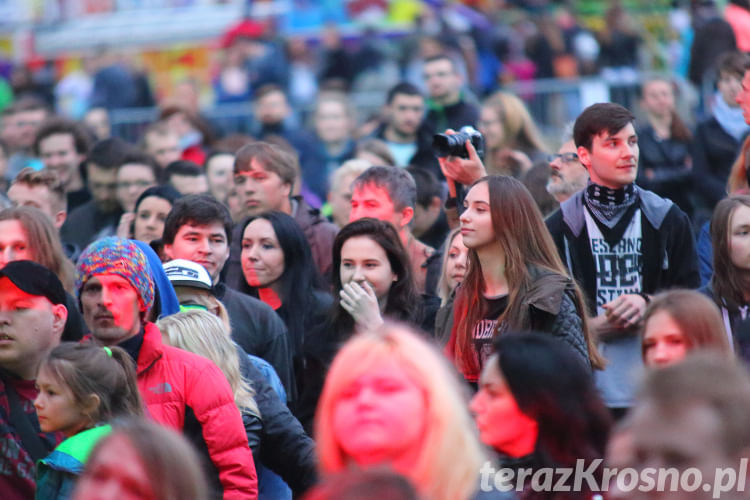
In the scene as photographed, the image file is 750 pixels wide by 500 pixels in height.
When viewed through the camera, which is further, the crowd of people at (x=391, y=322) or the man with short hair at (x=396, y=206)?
the man with short hair at (x=396, y=206)

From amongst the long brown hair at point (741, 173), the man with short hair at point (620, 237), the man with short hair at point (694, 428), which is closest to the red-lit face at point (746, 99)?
the long brown hair at point (741, 173)

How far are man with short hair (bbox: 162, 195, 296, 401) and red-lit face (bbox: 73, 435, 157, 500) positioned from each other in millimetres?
3381

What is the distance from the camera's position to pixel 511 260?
19.1ft

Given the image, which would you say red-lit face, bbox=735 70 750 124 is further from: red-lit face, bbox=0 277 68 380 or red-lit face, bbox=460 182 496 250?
red-lit face, bbox=0 277 68 380

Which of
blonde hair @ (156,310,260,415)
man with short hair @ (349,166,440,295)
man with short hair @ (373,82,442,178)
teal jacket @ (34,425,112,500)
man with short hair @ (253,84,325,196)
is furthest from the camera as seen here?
man with short hair @ (253,84,325,196)

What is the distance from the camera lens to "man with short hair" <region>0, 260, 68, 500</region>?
5125 millimetres

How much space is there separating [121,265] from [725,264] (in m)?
2.86

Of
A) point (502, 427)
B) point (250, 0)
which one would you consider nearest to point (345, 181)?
point (502, 427)

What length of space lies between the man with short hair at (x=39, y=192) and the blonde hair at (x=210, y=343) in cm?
290

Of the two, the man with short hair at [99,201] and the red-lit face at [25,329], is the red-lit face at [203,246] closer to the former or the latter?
the red-lit face at [25,329]

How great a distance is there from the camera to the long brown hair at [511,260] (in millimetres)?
5785

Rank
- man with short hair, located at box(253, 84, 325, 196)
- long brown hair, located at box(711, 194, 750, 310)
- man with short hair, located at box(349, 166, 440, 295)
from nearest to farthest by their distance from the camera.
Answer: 1. long brown hair, located at box(711, 194, 750, 310)
2. man with short hair, located at box(349, 166, 440, 295)
3. man with short hair, located at box(253, 84, 325, 196)

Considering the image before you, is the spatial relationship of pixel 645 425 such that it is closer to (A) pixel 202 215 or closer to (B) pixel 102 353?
(B) pixel 102 353

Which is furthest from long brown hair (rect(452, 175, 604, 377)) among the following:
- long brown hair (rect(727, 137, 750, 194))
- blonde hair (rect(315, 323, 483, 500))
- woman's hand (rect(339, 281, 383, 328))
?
blonde hair (rect(315, 323, 483, 500))
